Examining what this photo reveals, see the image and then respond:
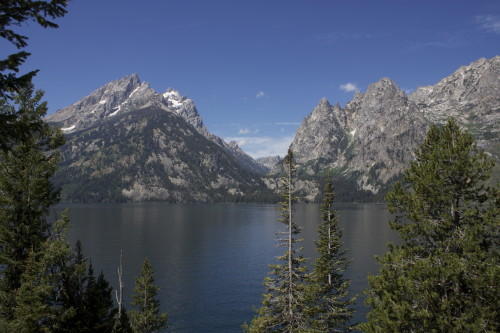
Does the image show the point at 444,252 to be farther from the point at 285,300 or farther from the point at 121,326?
the point at 121,326

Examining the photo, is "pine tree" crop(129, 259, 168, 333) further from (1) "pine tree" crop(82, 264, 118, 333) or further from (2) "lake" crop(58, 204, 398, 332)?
(1) "pine tree" crop(82, 264, 118, 333)

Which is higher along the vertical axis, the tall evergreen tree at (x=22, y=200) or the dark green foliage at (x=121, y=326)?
the tall evergreen tree at (x=22, y=200)

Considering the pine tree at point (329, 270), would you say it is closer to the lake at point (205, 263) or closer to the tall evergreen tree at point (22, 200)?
the lake at point (205, 263)

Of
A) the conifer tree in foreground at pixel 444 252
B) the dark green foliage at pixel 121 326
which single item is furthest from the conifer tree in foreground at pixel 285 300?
the dark green foliage at pixel 121 326

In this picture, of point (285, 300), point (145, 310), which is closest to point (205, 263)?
point (145, 310)

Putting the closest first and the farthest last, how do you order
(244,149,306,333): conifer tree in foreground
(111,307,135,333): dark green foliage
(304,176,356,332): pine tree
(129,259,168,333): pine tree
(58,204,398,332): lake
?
(111,307,135,333): dark green foliage → (244,149,306,333): conifer tree in foreground → (304,176,356,332): pine tree → (129,259,168,333): pine tree → (58,204,398,332): lake

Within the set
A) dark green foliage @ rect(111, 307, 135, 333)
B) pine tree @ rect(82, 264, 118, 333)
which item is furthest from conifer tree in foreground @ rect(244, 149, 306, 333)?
pine tree @ rect(82, 264, 118, 333)

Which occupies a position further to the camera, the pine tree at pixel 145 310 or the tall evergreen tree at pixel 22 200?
the pine tree at pixel 145 310

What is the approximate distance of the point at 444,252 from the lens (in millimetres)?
21609

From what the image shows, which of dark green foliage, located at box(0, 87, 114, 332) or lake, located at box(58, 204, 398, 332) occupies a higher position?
dark green foliage, located at box(0, 87, 114, 332)

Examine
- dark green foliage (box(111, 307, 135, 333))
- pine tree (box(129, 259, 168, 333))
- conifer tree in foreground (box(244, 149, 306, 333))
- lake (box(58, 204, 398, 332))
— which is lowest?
lake (box(58, 204, 398, 332))

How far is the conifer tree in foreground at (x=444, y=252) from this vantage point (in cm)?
2000

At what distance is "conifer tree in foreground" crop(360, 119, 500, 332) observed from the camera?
20.0 metres

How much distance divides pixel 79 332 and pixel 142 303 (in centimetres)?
2938
